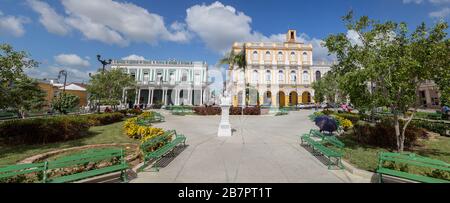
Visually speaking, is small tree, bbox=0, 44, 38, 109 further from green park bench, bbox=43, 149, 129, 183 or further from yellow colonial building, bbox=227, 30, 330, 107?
yellow colonial building, bbox=227, 30, 330, 107

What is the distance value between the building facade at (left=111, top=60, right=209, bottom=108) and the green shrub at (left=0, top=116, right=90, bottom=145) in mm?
31841

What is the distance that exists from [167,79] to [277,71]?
879 inches

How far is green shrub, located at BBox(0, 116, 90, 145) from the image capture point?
7500mm

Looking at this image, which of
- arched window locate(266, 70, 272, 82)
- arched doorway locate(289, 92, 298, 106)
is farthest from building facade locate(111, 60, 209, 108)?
arched doorway locate(289, 92, 298, 106)

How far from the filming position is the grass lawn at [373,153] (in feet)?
17.3

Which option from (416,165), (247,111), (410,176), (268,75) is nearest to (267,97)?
(268,75)

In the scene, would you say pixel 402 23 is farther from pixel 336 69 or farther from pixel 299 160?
pixel 299 160

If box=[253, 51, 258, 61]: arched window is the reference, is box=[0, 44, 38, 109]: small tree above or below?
below

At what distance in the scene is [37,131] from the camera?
25.8ft

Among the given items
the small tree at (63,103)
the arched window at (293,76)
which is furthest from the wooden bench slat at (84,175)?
the arched window at (293,76)

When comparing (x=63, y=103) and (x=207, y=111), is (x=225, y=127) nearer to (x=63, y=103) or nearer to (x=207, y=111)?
(x=207, y=111)

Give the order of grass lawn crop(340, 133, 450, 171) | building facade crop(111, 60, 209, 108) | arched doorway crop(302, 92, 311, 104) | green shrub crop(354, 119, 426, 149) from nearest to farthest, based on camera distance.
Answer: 1. grass lawn crop(340, 133, 450, 171)
2. green shrub crop(354, 119, 426, 149)
3. arched doorway crop(302, 92, 311, 104)
4. building facade crop(111, 60, 209, 108)

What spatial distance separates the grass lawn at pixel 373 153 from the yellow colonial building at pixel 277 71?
30.8 metres
